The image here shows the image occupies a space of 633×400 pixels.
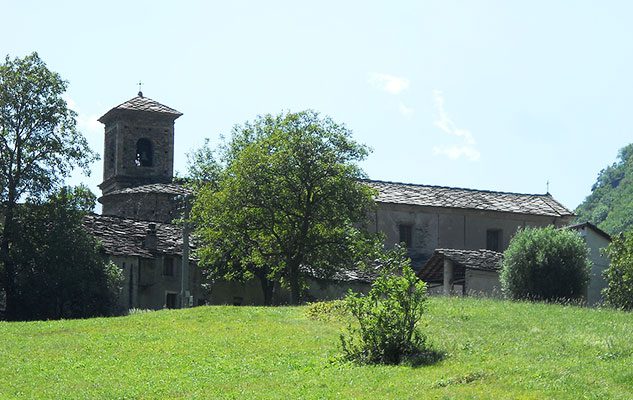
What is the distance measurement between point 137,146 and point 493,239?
2472 centimetres

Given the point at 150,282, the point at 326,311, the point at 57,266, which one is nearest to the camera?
the point at 326,311

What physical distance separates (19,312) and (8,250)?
288 cm

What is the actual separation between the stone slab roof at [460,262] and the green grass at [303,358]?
50.7 ft

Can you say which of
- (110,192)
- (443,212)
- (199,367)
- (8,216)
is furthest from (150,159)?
(199,367)

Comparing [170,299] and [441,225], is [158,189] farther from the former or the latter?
[441,225]

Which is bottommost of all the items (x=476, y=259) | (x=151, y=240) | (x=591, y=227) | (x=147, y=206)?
(x=476, y=259)

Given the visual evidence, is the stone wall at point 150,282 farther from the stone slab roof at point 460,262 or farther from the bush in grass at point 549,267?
the bush in grass at point 549,267

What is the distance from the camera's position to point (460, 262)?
5453cm

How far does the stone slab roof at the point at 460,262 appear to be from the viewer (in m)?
54.7

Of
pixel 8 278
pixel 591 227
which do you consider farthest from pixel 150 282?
pixel 591 227

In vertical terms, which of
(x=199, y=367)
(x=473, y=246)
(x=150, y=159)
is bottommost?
(x=199, y=367)

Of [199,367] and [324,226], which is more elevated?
[324,226]

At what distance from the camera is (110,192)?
261 feet

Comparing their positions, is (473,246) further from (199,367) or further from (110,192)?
(199,367)
